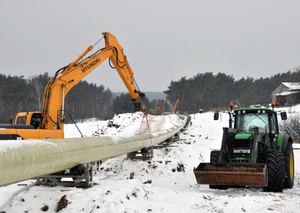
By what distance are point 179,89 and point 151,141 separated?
8238cm

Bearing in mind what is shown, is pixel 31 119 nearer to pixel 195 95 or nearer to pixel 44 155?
pixel 44 155

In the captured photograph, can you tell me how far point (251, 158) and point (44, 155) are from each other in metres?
5.30

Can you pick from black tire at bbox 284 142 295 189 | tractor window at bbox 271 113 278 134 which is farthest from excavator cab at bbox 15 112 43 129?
black tire at bbox 284 142 295 189

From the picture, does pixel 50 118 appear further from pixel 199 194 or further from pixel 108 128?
pixel 108 128

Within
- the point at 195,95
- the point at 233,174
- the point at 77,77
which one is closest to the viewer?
the point at 233,174

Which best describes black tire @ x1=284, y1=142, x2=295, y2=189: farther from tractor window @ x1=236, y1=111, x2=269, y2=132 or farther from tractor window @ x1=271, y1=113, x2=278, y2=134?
tractor window @ x1=236, y1=111, x2=269, y2=132

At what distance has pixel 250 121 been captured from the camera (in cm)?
1078

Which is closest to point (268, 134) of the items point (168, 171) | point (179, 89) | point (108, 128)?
point (168, 171)

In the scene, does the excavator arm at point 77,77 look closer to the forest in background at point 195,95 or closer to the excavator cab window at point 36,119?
the excavator cab window at point 36,119

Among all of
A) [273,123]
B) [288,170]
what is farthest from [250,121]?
[288,170]

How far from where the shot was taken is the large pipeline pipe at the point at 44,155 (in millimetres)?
4832

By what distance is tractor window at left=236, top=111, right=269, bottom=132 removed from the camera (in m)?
10.6

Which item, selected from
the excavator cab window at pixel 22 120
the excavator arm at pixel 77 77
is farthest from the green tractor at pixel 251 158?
the excavator cab window at pixel 22 120

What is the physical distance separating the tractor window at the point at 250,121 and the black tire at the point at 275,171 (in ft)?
5.44
